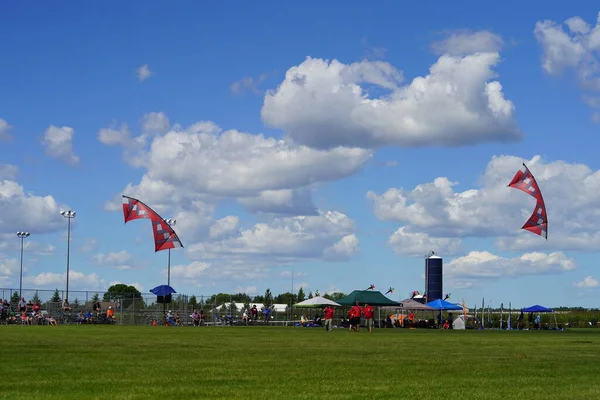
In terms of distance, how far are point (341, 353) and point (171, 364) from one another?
6613mm

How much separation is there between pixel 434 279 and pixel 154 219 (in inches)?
1404

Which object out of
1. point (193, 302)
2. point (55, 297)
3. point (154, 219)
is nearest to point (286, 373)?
point (154, 219)

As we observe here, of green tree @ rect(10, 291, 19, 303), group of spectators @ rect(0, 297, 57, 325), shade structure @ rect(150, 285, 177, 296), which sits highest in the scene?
shade structure @ rect(150, 285, 177, 296)


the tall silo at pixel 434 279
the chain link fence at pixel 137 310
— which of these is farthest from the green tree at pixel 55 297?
the tall silo at pixel 434 279

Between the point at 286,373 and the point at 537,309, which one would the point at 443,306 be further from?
the point at 286,373

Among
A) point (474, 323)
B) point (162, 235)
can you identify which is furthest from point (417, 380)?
point (474, 323)

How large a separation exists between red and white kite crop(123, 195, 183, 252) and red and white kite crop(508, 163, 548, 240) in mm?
24430

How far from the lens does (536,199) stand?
48688 mm

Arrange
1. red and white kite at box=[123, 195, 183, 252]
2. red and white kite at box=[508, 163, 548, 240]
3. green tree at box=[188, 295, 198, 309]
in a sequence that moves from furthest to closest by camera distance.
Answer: green tree at box=[188, 295, 198, 309]
red and white kite at box=[123, 195, 183, 252]
red and white kite at box=[508, 163, 548, 240]

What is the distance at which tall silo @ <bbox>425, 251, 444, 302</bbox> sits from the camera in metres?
90.3

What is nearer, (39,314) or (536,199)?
(536,199)

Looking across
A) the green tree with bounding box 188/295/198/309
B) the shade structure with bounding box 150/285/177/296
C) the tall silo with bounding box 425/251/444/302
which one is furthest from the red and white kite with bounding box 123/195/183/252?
the tall silo with bounding box 425/251/444/302

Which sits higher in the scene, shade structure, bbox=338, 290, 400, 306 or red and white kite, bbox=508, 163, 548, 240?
red and white kite, bbox=508, 163, 548, 240

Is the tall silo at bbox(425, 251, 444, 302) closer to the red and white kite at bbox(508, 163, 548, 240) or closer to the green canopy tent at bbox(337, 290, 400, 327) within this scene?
the green canopy tent at bbox(337, 290, 400, 327)
